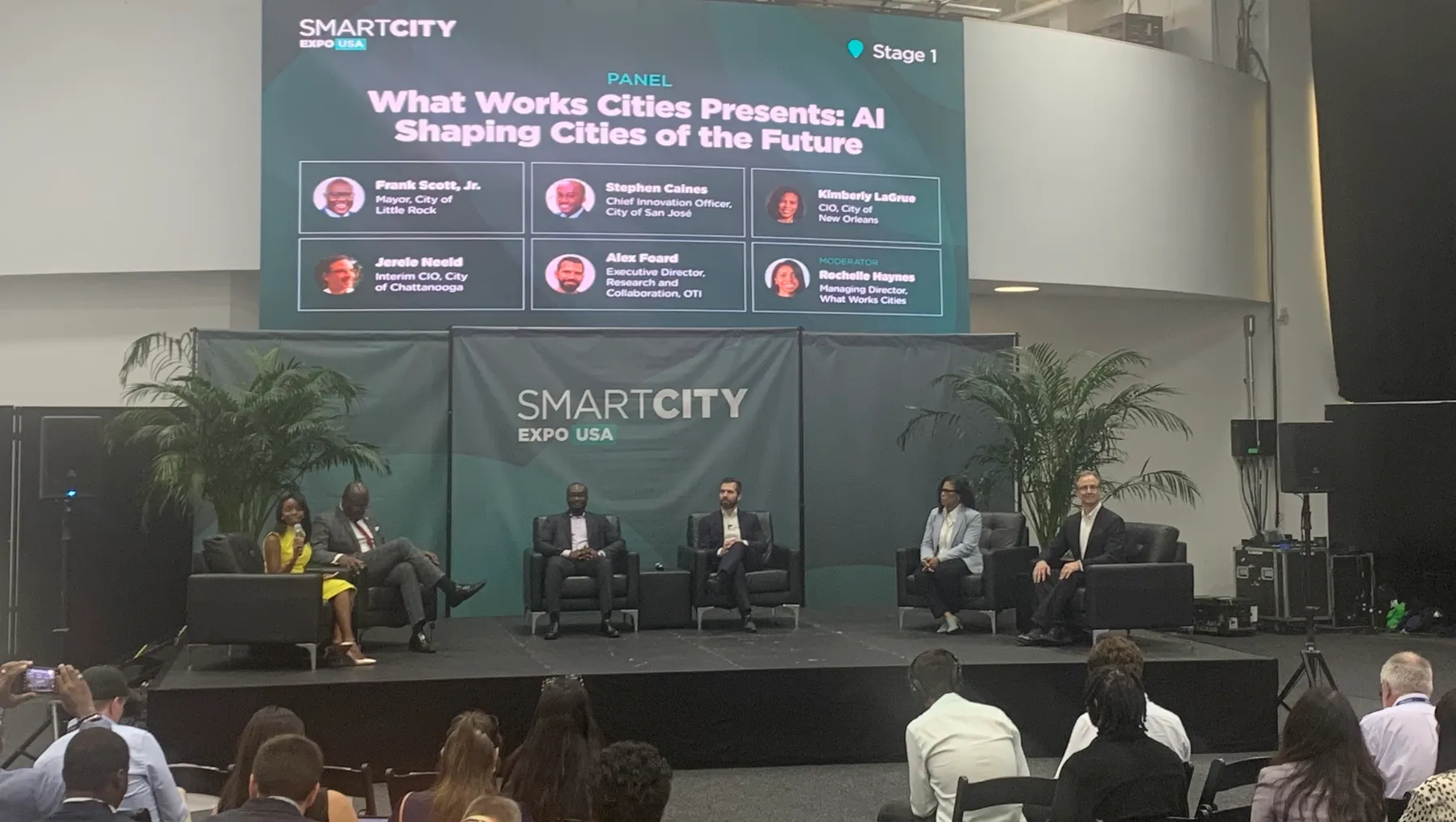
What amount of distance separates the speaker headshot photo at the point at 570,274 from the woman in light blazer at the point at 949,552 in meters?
2.89

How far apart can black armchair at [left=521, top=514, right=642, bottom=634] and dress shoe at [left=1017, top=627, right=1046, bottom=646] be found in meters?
2.34

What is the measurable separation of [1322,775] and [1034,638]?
173 inches

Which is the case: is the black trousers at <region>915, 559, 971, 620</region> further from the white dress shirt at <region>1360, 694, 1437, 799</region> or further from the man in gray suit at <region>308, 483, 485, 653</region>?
the white dress shirt at <region>1360, 694, 1437, 799</region>

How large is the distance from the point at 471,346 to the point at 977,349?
361 cm

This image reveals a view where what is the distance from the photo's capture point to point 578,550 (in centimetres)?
820

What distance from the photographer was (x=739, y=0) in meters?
9.91

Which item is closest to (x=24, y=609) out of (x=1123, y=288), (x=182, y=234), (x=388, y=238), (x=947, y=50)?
(x=182, y=234)

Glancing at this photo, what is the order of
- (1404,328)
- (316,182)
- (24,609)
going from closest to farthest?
(24,609), (316,182), (1404,328)

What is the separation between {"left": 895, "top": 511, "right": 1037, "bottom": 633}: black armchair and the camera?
819cm

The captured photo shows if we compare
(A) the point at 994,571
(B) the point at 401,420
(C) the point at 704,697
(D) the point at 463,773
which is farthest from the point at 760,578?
(D) the point at 463,773

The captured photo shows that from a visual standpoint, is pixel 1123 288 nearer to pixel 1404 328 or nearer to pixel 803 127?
pixel 1404 328

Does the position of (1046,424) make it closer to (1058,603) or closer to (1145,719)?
(1058,603)

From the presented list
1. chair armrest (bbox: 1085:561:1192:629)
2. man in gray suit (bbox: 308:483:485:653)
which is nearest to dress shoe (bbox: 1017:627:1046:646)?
chair armrest (bbox: 1085:561:1192:629)

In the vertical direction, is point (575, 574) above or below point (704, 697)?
above
